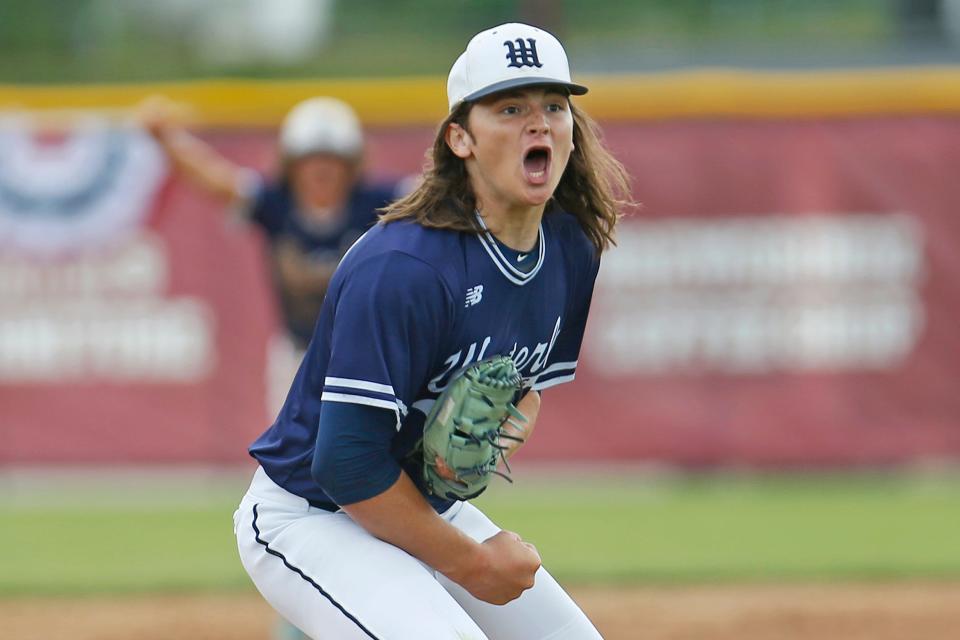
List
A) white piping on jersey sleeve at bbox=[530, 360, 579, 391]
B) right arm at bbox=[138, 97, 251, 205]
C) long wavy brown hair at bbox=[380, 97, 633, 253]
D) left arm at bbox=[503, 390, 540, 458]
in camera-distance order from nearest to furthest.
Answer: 1. long wavy brown hair at bbox=[380, 97, 633, 253]
2. left arm at bbox=[503, 390, 540, 458]
3. white piping on jersey sleeve at bbox=[530, 360, 579, 391]
4. right arm at bbox=[138, 97, 251, 205]

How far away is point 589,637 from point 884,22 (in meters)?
14.0

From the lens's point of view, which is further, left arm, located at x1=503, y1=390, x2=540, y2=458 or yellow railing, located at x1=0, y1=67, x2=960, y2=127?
yellow railing, located at x1=0, y1=67, x2=960, y2=127

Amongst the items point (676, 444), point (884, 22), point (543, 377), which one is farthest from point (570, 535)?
point (884, 22)

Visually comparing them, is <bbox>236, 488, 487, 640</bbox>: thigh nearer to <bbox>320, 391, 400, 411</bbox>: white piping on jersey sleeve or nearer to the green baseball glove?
the green baseball glove

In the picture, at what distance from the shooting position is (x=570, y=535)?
827 cm

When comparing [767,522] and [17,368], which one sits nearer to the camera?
[767,522]

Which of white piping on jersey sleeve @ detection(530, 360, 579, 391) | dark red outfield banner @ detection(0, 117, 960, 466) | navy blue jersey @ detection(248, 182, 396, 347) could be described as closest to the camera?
white piping on jersey sleeve @ detection(530, 360, 579, 391)

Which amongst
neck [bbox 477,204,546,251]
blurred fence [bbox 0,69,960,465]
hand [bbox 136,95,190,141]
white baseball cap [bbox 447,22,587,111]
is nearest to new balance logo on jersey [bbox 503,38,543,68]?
white baseball cap [bbox 447,22,587,111]

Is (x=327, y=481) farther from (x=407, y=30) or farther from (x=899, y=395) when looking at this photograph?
(x=407, y=30)

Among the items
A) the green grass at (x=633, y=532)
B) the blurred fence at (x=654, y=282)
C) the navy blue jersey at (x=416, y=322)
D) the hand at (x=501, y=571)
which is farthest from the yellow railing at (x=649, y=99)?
the hand at (x=501, y=571)

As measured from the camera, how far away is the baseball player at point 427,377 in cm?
288

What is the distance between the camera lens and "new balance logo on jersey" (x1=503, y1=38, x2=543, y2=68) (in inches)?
118

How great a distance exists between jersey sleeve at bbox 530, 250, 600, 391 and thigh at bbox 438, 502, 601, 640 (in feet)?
1.43

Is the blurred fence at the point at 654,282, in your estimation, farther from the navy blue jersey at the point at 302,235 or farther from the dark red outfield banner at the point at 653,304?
the navy blue jersey at the point at 302,235
